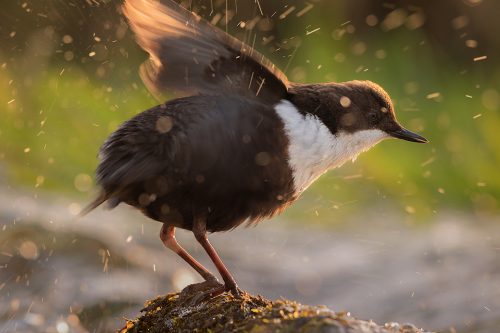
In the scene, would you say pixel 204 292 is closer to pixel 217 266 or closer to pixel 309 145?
pixel 217 266

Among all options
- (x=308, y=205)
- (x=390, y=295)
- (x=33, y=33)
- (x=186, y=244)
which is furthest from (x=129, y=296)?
(x=33, y=33)

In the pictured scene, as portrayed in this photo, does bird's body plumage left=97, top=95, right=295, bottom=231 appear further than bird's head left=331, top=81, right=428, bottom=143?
No

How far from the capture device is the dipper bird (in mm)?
3650

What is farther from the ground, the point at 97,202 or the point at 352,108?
the point at 97,202

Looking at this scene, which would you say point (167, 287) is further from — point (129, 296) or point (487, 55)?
point (487, 55)

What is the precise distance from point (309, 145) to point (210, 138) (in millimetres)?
550

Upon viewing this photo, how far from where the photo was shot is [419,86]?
31.0 ft

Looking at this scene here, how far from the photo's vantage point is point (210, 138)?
3.66 m

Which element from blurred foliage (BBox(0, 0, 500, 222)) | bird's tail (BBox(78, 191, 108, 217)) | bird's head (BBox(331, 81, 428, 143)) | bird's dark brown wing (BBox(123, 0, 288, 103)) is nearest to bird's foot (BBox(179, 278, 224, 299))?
bird's tail (BBox(78, 191, 108, 217))

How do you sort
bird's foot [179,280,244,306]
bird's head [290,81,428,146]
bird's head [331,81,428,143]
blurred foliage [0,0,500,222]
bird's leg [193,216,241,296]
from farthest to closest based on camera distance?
1. blurred foliage [0,0,500,222]
2. bird's head [331,81,428,143]
3. bird's head [290,81,428,146]
4. bird's leg [193,216,241,296]
5. bird's foot [179,280,244,306]

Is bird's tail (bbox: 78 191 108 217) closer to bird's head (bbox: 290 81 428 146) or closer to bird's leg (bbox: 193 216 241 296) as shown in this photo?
bird's leg (bbox: 193 216 241 296)

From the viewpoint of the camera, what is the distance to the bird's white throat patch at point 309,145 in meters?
3.86

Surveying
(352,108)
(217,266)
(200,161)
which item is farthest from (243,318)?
(352,108)

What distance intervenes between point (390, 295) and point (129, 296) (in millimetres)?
1975
